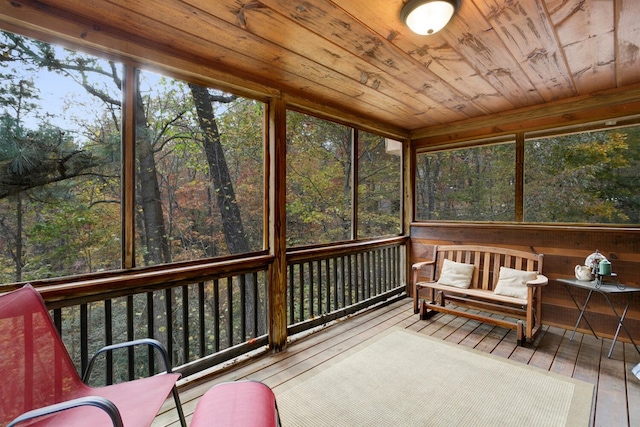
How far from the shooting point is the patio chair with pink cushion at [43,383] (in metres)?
1.22

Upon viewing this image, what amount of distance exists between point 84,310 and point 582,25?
3659mm

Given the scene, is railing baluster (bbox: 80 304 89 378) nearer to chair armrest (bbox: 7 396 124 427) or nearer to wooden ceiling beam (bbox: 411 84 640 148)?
chair armrest (bbox: 7 396 124 427)

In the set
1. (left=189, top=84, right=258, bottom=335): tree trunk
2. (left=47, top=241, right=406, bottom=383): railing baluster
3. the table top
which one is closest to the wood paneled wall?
the table top

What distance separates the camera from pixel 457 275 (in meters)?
3.61

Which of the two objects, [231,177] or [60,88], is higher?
[60,88]

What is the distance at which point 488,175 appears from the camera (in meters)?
4.05

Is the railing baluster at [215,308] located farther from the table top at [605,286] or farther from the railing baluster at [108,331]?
the table top at [605,286]

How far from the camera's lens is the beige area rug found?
6.16ft

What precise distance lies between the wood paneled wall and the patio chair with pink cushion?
383 cm

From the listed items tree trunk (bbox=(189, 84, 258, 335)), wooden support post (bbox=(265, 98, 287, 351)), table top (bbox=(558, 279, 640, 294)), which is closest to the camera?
table top (bbox=(558, 279, 640, 294))

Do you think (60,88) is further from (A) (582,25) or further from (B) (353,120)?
(A) (582,25)

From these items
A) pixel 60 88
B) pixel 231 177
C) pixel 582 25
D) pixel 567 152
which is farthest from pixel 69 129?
pixel 567 152

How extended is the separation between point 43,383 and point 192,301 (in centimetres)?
298

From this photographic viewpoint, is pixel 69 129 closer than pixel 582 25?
No
